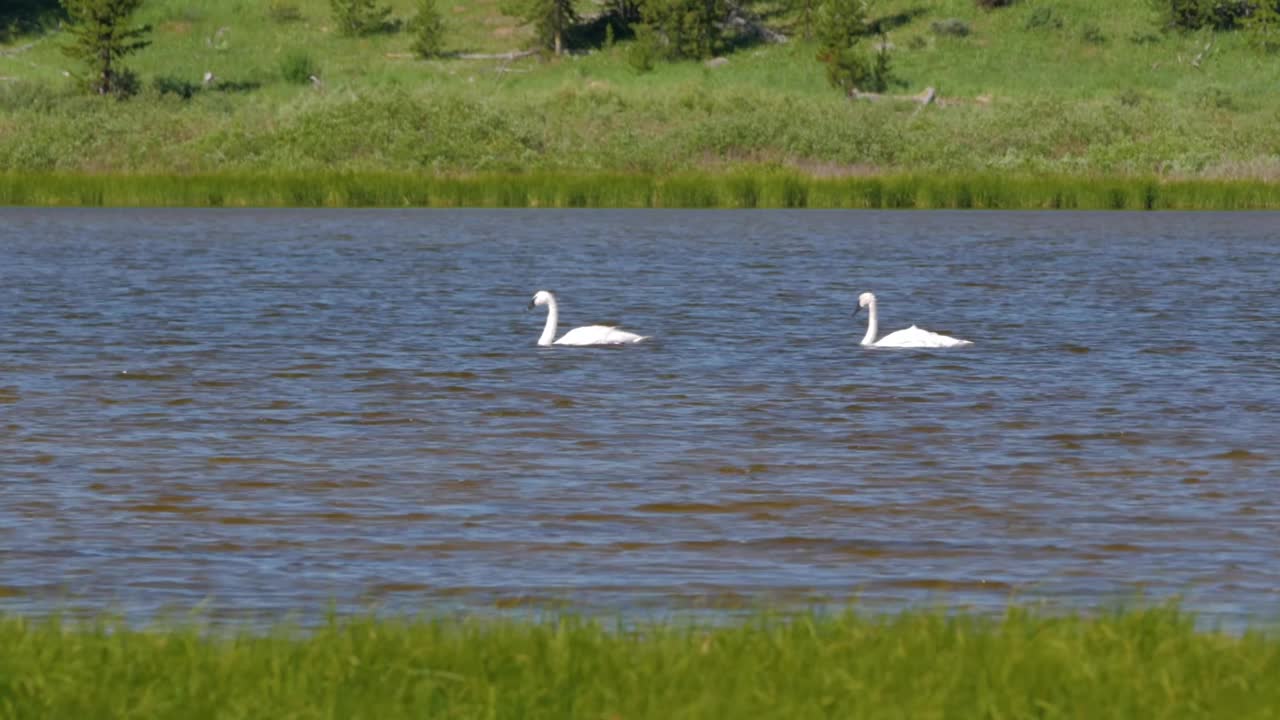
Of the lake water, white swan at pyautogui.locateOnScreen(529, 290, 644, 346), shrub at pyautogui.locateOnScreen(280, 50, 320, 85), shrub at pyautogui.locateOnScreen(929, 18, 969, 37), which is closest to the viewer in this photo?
the lake water

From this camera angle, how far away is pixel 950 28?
88188mm

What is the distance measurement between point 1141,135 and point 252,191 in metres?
29.8

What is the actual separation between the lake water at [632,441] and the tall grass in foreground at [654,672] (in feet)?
5.72

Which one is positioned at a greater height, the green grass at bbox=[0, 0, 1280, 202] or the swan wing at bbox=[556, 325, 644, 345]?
the green grass at bbox=[0, 0, 1280, 202]

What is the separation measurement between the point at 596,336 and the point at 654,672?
15.9 m

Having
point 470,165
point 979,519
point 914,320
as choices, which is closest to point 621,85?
point 470,165

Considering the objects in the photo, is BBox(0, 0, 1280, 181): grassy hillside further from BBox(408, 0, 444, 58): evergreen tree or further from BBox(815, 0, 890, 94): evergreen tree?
BBox(815, 0, 890, 94): evergreen tree

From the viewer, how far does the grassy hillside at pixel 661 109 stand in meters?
62.9

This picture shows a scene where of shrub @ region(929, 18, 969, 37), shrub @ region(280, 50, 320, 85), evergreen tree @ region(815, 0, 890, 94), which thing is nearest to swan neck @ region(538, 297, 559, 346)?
evergreen tree @ region(815, 0, 890, 94)

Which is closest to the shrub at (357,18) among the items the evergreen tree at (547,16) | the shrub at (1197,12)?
the evergreen tree at (547,16)

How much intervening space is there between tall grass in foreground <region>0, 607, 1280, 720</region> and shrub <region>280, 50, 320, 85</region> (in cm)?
7428

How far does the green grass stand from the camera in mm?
60719

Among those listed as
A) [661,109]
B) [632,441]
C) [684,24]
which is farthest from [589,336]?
[684,24]

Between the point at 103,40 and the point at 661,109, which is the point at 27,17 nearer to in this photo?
the point at 103,40
